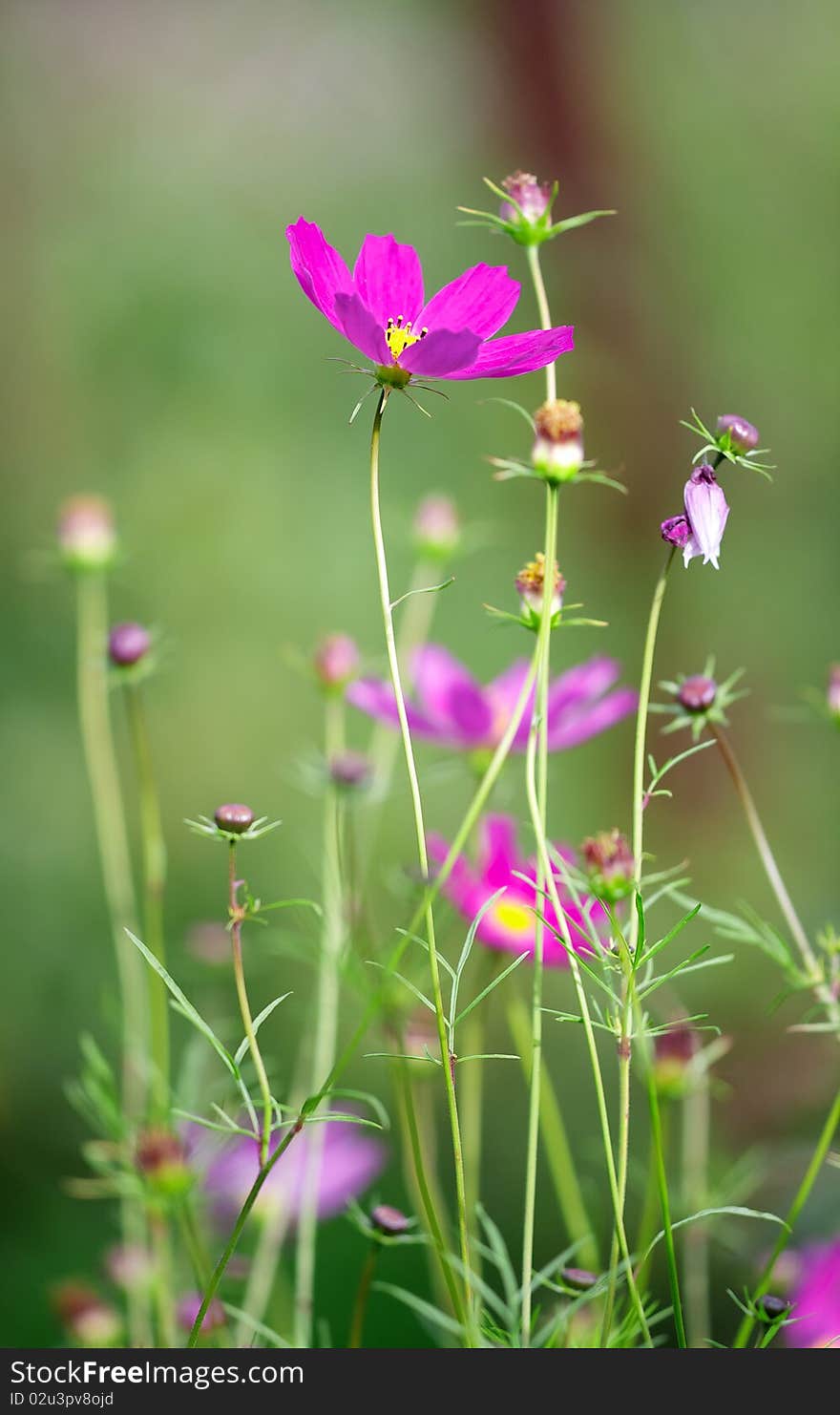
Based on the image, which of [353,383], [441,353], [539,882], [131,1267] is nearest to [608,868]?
[539,882]

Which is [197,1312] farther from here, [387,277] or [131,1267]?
[387,277]

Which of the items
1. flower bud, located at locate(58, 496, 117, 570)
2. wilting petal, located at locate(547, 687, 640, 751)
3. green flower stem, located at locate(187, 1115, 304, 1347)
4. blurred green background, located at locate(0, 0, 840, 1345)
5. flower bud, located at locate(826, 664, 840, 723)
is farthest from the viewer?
blurred green background, located at locate(0, 0, 840, 1345)

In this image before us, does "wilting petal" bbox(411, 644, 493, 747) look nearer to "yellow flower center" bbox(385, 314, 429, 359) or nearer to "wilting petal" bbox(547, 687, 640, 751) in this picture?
"wilting petal" bbox(547, 687, 640, 751)

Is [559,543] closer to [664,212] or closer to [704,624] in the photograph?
[704,624]

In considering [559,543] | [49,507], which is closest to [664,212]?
[559,543]

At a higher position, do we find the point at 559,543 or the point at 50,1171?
the point at 559,543

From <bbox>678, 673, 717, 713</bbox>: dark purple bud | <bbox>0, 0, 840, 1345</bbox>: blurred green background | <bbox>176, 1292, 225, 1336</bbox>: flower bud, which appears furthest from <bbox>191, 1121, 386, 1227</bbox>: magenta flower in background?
<bbox>0, 0, 840, 1345</bbox>: blurred green background
